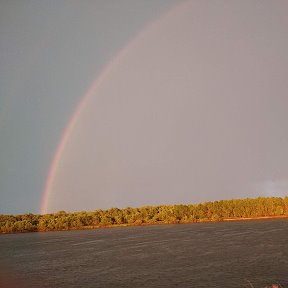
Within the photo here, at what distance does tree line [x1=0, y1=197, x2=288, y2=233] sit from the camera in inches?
6334

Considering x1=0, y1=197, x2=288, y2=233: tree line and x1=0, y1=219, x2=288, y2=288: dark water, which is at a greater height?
x1=0, y1=197, x2=288, y2=233: tree line

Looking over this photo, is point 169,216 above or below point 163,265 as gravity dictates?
above

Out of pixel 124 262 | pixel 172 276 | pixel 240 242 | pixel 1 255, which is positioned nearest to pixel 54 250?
pixel 1 255

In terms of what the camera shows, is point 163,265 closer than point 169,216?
Yes

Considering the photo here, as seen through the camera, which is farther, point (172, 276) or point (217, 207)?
point (217, 207)

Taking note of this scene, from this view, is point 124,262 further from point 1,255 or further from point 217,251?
point 1,255

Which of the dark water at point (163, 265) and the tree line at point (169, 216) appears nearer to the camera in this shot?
the dark water at point (163, 265)

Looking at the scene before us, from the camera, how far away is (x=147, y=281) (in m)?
42.3

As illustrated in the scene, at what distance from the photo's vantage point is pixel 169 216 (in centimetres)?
16412

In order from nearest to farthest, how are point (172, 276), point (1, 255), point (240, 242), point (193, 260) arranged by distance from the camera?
point (172, 276)
point (193, 260)
point (240, 242)
point (1, 255)

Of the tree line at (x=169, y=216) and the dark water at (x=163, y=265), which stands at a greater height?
the tree line at (x=169, y=216)

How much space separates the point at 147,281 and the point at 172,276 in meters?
3.03

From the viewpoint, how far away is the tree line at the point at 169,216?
160875 millimetres

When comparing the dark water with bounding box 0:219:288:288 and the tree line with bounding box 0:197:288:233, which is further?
the tree line with bounding box 0:197:288:233
